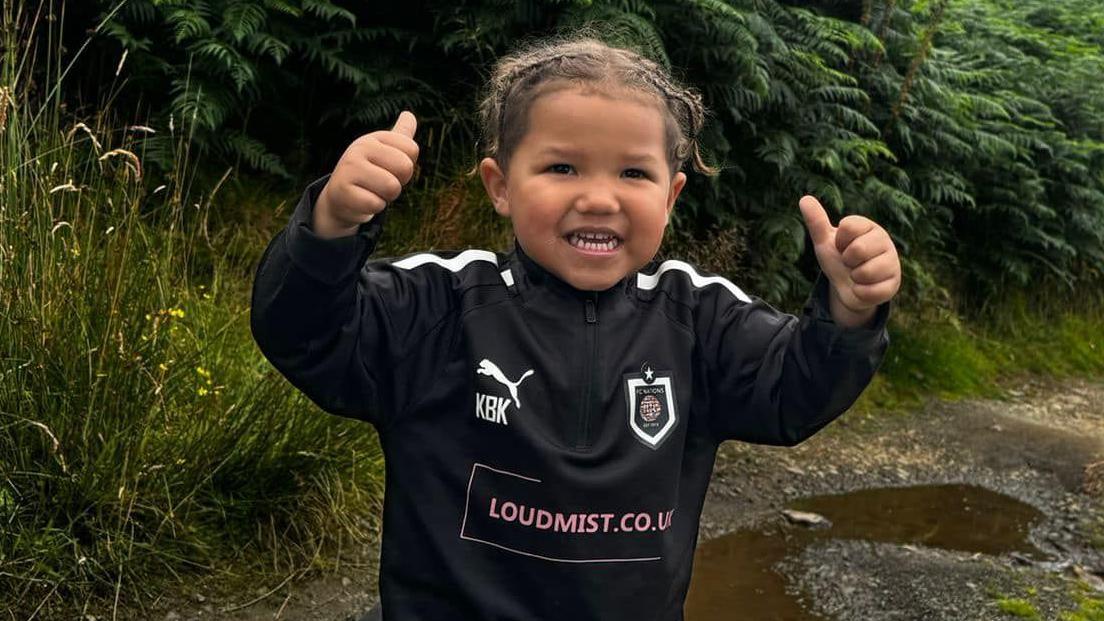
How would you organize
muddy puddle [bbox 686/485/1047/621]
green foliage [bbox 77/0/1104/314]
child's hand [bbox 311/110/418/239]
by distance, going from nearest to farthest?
child's hand [bbox 311/110/418/239], muddy puddle [bbox 686/485/1047/621], green foliage [bbox 77/0/1104/314]

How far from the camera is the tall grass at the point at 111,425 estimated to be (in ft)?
8.08

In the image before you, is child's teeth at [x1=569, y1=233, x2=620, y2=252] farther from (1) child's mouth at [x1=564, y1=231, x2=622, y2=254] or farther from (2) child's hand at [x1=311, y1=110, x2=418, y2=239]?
(2) child's hand at [x1=311, y1=110, x2=418, y2=239]

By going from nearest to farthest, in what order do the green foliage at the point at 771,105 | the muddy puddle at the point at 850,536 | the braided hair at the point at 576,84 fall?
the braided hair at the point at 576,84
the muddy puddle at the point at 850,536
the green foliage at the point at 771,105

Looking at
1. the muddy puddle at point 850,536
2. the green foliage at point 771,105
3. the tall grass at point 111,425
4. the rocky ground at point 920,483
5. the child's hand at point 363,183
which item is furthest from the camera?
the green foliage at point 771,105

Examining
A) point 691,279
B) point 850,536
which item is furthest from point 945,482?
point 691,279

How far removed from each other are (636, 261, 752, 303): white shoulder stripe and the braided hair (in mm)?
172

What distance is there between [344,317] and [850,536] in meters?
2.82

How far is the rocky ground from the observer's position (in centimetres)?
304

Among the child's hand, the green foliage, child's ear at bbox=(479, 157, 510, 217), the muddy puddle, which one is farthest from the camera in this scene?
the green foliage

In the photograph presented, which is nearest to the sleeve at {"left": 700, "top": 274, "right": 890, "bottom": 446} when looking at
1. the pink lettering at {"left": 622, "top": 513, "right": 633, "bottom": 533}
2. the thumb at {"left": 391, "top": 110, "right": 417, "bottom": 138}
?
the pink lettering at {"left": 622, "top": 513, "right": 633, "bottom": 533}

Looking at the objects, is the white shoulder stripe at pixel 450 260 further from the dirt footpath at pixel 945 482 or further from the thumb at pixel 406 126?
the dirt footpath at pixel 945 482

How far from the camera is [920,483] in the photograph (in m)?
4.58

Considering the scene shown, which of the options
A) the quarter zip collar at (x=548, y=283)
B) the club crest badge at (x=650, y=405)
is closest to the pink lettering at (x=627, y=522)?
the club crest badge at (x=650, y=405)

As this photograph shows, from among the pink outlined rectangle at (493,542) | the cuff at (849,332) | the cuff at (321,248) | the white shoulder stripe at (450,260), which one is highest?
the cuff at (321,248)
